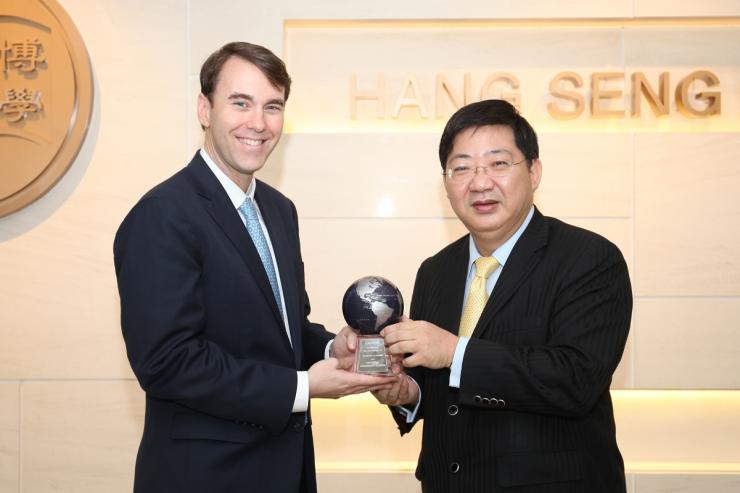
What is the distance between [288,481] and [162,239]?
80 centimetres

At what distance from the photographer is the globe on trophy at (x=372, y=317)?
7.67ft

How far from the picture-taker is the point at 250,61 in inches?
90.6

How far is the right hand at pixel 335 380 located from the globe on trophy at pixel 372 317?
1.3 inches

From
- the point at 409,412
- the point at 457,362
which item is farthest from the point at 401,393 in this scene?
the point at 457,362

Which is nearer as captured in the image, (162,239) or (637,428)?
(162,239)

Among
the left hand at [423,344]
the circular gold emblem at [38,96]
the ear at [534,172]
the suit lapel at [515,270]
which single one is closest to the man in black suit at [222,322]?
the left hand at [423,344]

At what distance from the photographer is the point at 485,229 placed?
7.64 feet

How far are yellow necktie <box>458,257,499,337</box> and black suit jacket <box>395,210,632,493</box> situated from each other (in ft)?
0.34

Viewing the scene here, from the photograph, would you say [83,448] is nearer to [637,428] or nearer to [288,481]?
[288,481]

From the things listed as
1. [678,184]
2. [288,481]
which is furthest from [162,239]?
[678,184]

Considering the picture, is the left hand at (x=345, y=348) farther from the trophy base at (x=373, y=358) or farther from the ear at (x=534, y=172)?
the ear at (x=534, y=172)

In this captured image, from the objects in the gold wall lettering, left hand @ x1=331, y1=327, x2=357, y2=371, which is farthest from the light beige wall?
left hand @ x1=331, y1=327, x2=357, y2=371

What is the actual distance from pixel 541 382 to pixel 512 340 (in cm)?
16

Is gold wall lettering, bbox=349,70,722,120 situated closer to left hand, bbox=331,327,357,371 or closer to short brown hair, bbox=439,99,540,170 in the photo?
short brown hair, bbox=439,99,540,170
